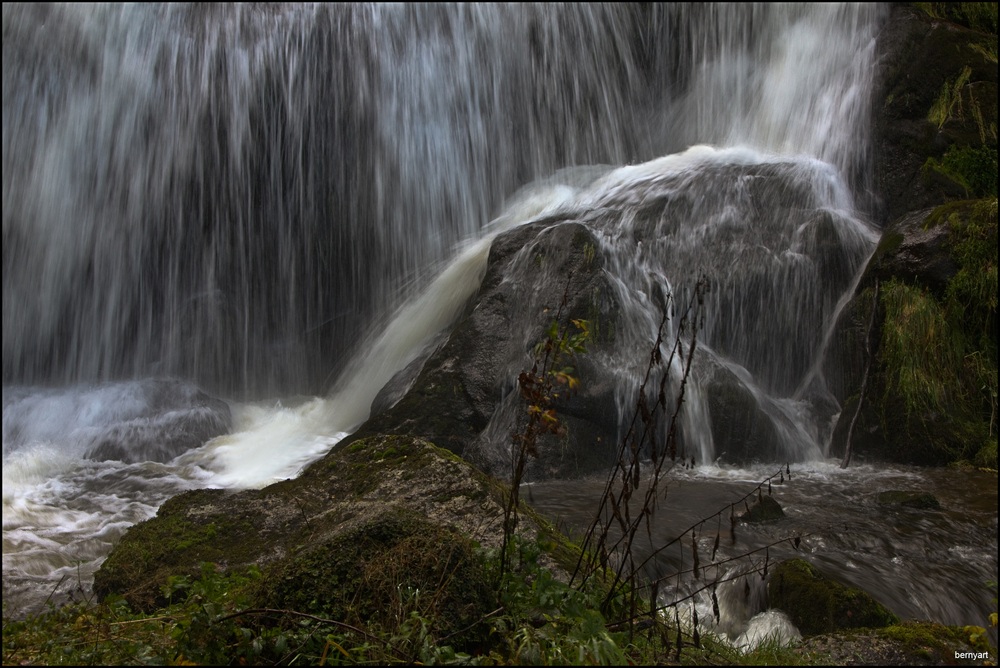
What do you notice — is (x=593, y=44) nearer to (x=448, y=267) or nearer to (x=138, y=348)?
(x=448, y=267)

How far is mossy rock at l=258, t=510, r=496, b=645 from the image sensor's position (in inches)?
78.5

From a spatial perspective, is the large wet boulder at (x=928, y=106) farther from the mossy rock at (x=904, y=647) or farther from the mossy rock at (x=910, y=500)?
the mossy rock at (x=904, y=647)

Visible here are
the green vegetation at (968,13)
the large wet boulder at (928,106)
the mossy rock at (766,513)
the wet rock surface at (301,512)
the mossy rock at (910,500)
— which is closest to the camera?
the wet rock surface at (301,512)

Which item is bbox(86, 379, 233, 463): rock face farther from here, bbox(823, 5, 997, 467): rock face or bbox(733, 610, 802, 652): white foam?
bbox(823, 5, 997, 467): rock face

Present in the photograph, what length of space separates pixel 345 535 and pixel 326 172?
11683 millimetres

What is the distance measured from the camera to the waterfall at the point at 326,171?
9.84 meters

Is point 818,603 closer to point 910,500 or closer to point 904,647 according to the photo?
point 904,647

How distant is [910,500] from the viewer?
5.34 meters

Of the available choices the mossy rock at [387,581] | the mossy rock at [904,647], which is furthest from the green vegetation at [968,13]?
the mossy rock at [387,581]

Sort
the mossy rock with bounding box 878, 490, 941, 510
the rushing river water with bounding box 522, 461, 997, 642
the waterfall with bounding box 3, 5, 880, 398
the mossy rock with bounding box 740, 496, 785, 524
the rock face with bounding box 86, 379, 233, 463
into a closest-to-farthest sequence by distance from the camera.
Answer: the rushing river water with bounding box 522, 461, 997, 642
the mossy rock with bounding box 740, 496, 785, 524
the mossy rock with bounding box 878, 490, 941, 510
the rock face with bounding box 86, 379, 233, 463
the waterfall with bounding box 3, 5, 880, 398

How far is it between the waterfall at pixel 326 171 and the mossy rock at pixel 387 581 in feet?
22.6

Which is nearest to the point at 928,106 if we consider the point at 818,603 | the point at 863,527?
the point at 863,527

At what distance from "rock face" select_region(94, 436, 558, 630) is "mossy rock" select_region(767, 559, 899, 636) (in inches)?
66.0

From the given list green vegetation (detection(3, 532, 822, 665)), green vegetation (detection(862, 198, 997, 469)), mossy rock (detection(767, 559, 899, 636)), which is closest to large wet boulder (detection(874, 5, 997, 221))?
green vegetation (detection(862, 198, 997, 469))
